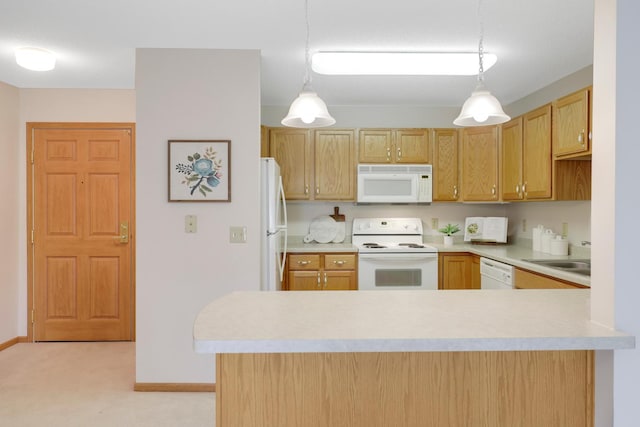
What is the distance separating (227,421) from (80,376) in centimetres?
234

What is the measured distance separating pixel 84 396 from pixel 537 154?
3.75 m

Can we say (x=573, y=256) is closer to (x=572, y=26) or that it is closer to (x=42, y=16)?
(x=572, y=26)

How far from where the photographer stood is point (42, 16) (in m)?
2.37

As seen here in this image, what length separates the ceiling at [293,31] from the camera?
225cm

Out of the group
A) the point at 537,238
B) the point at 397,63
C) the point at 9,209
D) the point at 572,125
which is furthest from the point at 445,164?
the point at 9,209

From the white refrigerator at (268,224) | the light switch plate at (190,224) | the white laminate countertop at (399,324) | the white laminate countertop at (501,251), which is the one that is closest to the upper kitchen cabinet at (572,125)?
the white laminate countertop at (501,251)

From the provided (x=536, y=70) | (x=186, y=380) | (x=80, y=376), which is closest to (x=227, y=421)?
(x=186, y=380)

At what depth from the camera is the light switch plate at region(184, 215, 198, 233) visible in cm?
286

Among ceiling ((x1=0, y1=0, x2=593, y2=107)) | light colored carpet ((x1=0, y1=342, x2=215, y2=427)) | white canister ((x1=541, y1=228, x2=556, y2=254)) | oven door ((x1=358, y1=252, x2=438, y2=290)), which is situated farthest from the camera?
oven door ((x1=358, y1=252, x2=438, y2=290))

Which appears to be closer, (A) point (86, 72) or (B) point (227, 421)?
(B) point (227, 421)

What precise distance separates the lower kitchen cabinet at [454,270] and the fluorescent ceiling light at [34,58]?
3.50 m

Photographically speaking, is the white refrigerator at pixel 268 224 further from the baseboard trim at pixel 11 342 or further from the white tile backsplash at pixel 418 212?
the baseboard trim at pixel 11 342

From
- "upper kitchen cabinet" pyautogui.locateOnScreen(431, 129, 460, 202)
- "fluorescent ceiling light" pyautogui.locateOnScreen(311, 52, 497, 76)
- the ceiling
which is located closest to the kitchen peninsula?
the ceiling

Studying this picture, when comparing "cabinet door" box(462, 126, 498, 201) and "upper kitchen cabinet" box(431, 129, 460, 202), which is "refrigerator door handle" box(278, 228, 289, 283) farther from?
"cabinet door" box(462, 126, 498, 201)
